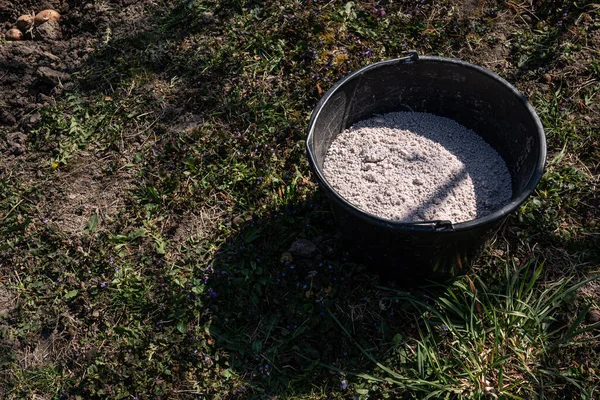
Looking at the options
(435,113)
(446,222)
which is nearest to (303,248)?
(446,222)

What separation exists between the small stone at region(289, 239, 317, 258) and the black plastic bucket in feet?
0.67

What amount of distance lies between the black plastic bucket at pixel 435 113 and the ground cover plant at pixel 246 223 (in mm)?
232

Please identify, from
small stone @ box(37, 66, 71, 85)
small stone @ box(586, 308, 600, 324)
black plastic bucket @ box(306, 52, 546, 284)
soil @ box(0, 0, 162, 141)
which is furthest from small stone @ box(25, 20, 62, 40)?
small stone @ box(586, 308, 600, 324)

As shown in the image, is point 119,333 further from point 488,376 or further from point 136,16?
point 136,16

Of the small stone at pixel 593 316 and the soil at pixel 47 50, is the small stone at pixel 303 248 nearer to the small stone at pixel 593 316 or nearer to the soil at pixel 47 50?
the small stone at pixel 593 316

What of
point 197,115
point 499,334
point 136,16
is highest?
point 136,16

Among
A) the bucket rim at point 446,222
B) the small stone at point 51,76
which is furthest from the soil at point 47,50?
the bucket rim at point 446,222

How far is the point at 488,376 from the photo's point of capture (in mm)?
2494

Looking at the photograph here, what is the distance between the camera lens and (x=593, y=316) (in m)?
2.65

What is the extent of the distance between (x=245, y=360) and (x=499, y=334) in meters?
1.17

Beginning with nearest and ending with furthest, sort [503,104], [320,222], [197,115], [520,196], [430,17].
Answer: [520,196], [503,104], [320,222], [197,115], [430,17]

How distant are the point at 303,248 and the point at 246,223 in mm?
370

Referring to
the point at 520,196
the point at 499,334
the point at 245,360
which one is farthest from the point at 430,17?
the point at 245,360

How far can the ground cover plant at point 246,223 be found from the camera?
2.59m
